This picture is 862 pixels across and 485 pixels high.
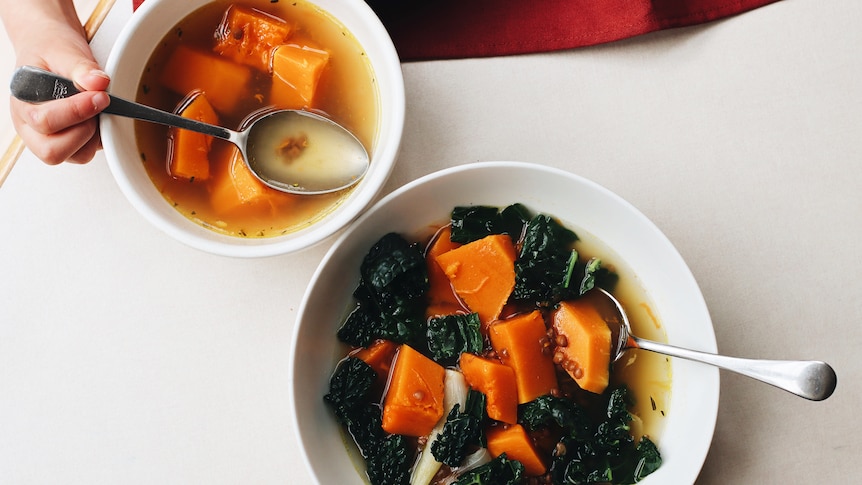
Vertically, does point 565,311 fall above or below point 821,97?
below

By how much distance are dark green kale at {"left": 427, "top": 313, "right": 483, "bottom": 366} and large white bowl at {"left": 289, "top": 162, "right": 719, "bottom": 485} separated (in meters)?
0.24

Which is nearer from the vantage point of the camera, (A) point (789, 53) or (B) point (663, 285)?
(B) point (663, 285)

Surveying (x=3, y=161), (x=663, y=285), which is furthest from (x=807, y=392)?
(x=3, y=161)

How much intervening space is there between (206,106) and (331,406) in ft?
2.60

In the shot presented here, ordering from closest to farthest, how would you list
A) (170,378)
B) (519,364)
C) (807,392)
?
(807,392)
(519,364)
(170,378)

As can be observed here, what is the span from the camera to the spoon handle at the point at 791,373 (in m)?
1.34

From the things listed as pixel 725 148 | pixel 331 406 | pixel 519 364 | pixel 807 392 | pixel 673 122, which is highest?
pixel 673 122

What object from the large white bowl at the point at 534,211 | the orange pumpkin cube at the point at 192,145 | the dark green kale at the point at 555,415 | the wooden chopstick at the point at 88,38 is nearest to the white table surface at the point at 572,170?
the wooden chopstick at the point at 88,38

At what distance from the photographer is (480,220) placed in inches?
65.1

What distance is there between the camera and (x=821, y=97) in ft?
5.76

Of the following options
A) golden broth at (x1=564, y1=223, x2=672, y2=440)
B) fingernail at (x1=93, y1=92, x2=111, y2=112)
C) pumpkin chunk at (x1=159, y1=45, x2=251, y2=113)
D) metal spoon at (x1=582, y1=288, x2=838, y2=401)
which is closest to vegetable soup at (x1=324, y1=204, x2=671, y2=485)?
golden broth at (x1=564, y1=223, x2=672, y2=440)

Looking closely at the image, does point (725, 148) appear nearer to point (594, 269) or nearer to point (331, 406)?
point (594, 269)

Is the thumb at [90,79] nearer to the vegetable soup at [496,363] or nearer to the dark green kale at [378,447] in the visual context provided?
the vegetable soup at [496,363]

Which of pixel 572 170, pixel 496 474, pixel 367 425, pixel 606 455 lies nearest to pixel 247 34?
pixel 572 170
